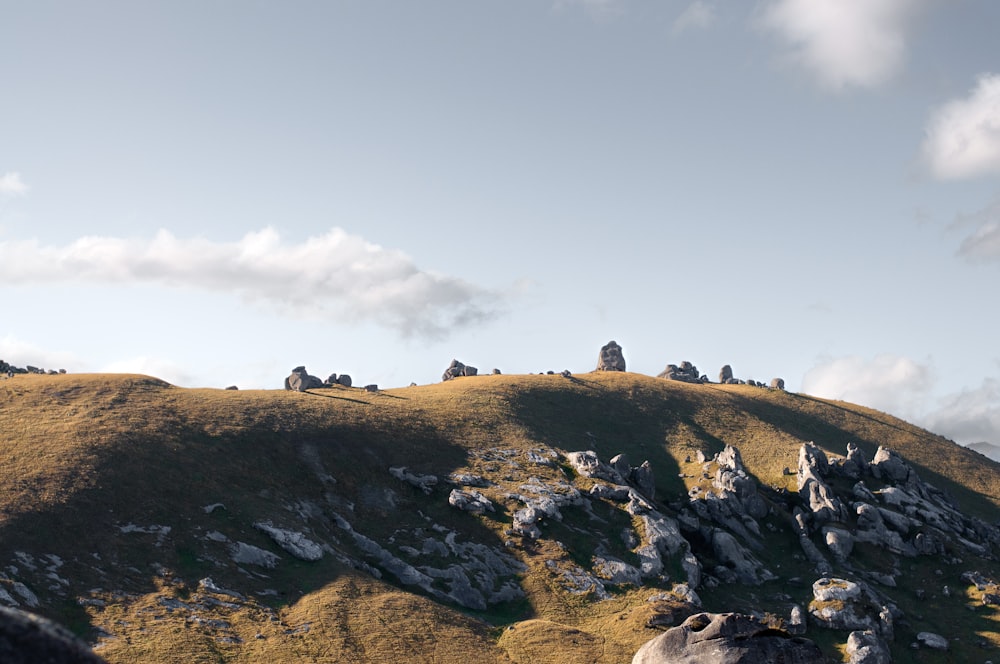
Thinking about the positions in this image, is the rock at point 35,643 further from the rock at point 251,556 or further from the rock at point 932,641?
the rock at point 932,641

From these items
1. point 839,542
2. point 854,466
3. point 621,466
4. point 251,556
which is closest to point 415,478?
point 251,556

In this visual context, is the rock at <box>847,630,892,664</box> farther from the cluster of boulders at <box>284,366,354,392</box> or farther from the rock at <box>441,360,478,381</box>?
the rock at <box>441,360,478,381</box>

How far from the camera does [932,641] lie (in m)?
88.6

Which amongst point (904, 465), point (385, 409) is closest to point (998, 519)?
point (904, 465)

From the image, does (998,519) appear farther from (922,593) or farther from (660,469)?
(660,469)

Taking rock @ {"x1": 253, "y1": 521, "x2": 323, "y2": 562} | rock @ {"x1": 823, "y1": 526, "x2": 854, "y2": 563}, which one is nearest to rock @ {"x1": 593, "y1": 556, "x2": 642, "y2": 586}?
rock @ {"x1": 253, "y1": 521, "x2": 323, "y2": 562}

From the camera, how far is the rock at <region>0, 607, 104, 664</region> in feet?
63.4

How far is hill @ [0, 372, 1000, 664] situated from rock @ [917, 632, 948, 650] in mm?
698

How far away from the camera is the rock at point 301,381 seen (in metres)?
158

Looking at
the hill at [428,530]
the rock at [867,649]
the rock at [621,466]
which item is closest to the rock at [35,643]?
the hill at [428,530]

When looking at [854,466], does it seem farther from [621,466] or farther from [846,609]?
[846,609]

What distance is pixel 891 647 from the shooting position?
88.1 meters

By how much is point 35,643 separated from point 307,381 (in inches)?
5588

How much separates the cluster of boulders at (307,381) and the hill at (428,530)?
66.5 feet
